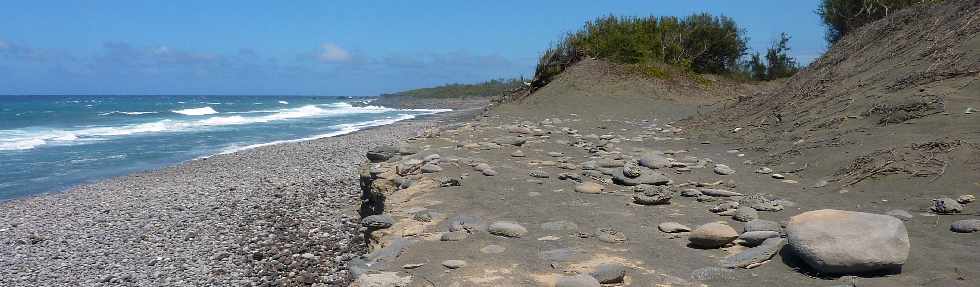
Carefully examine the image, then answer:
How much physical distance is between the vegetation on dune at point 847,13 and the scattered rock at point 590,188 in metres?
18.4

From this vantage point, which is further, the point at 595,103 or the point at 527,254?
the point at 595,103

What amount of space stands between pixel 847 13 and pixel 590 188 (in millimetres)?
23398

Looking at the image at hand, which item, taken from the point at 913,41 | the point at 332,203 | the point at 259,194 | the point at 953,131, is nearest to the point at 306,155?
the point at 259,194

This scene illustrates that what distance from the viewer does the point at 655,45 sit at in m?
26.8

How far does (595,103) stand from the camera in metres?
18.0

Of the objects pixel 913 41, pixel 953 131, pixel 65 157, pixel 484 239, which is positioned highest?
pixel 913 41

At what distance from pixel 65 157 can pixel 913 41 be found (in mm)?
23009

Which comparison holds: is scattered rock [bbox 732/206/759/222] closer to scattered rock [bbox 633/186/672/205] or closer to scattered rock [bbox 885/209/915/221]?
scattered rock [bbox 633/186/672/205]

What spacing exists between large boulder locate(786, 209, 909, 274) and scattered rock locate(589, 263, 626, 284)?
0.94 metres

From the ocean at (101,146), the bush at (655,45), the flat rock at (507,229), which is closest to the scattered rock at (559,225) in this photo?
the flat rock at (507,229)

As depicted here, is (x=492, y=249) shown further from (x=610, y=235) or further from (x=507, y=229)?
(x=610, y=235)

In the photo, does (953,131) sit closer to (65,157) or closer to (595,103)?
(595,103)

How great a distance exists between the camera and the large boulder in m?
3.20

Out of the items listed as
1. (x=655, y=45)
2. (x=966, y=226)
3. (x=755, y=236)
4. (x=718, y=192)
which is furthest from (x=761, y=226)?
(x=655, y=45)
